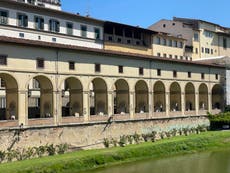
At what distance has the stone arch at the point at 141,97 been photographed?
1950 inches

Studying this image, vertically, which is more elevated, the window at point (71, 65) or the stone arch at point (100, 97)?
the window at point (71, 65)

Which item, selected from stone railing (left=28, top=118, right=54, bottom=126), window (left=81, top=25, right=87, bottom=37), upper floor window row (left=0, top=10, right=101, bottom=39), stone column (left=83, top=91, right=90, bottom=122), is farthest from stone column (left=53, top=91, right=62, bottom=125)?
window (left=81, top=25, right=87, bottom=37)

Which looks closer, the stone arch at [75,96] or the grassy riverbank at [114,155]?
the grassy riverbank at [114,155]

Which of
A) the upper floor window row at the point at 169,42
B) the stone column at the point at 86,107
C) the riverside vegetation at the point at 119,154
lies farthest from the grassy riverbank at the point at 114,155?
the upper floor window row at the point at 169,42

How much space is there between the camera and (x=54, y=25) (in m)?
50.7

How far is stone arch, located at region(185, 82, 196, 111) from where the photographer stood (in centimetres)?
5741

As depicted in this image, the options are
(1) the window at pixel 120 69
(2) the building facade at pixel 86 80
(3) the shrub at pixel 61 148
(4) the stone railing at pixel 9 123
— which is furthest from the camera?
(1) the window at pixel 120 69

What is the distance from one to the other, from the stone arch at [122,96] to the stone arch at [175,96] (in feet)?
30.7

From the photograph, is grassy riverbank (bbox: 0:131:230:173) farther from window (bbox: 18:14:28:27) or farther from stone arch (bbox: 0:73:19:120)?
window (bbox: 18:14:28:27)

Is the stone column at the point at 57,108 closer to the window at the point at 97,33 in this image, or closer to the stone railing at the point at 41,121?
the stone railing at the point at 41,121

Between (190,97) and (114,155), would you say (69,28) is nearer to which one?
(190,97)

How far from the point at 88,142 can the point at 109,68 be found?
26.6 ft

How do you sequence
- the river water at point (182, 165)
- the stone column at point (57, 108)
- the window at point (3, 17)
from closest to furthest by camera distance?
1. the river water at point (182, 165)
2. the stone column at point (57, 108)
3. the window at point (3, 17)

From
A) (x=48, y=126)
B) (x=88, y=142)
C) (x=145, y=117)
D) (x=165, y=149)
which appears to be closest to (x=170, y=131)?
(x=145, y=117)
